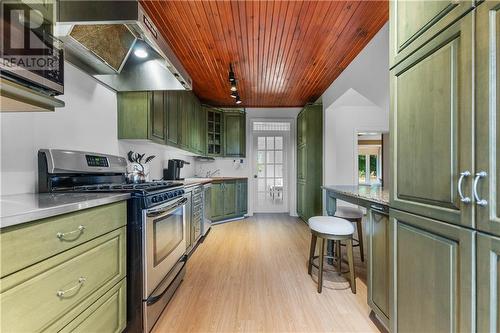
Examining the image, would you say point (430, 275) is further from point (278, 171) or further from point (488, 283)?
point (278, 171)

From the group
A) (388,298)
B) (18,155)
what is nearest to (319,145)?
(388,298)

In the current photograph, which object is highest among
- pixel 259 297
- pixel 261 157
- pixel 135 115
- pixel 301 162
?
pixel 135 115

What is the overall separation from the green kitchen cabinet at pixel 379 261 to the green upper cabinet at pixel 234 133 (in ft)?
12.4

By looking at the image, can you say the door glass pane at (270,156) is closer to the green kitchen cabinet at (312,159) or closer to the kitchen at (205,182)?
the green kitchen cabinet at (312,159)

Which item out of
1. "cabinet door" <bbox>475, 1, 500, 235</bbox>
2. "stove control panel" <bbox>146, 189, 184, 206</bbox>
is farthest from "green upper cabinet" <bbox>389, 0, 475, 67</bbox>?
"stove control panel" <bbox>146, 189, 184, 206</bbox>

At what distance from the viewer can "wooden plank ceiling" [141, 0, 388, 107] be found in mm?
2004

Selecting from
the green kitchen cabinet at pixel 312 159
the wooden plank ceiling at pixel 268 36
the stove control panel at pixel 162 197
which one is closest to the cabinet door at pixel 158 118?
the wooden plank ceiling at pixel 268 36

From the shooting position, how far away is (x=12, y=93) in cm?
95

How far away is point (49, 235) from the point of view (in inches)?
35.2

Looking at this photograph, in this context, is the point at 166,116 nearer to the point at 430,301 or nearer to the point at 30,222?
the point at 30,222

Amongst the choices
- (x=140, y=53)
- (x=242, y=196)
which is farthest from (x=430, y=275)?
(x=242, y=196)

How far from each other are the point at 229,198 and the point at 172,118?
7.26ft

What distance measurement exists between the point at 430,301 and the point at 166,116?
9.52 ft

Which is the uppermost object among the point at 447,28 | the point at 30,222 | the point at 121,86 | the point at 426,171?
the point at 121,86
